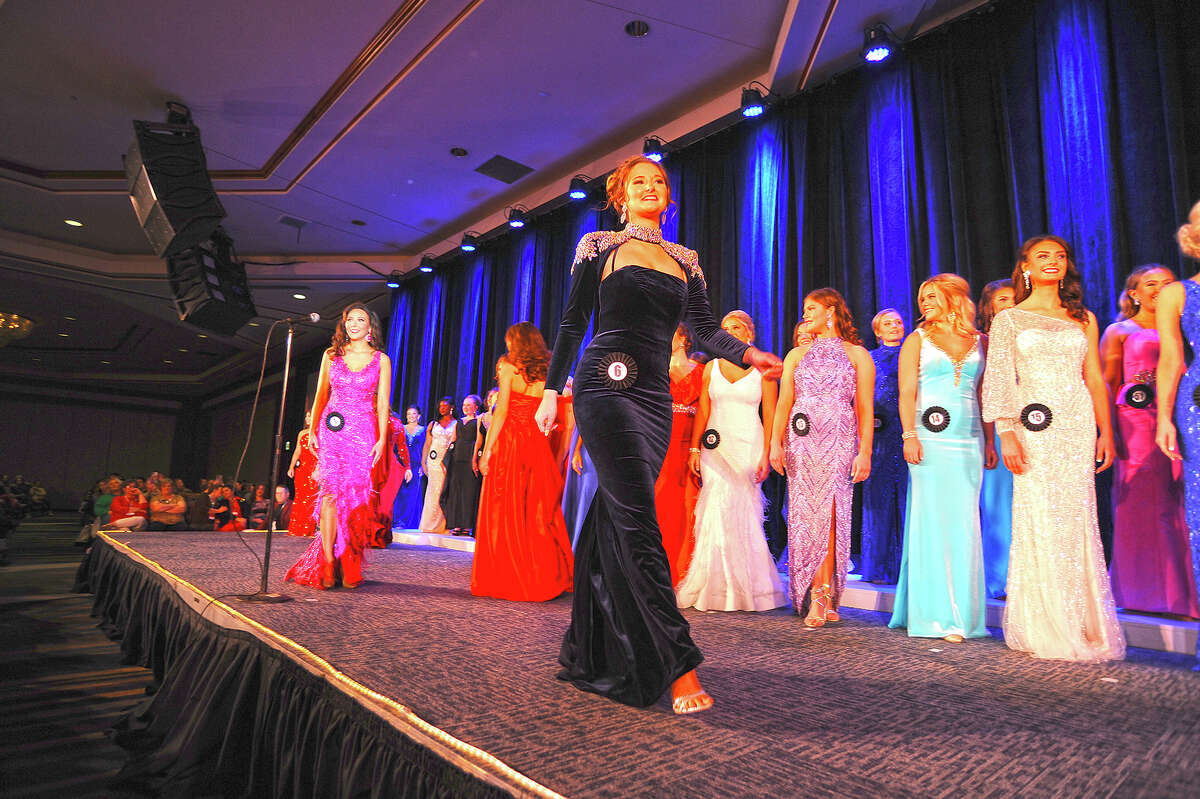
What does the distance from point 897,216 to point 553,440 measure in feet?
11.0

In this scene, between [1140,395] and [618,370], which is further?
[1140,395]

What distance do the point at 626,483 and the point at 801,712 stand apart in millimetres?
756

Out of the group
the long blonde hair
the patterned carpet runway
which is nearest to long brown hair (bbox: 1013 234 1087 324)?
the long blonde hair

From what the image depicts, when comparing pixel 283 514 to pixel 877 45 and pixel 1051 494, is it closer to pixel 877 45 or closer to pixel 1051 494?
pixel 877 45

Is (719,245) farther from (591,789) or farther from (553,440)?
(591,789)

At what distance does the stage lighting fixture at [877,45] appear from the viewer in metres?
5.26

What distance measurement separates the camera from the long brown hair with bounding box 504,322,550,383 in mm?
4176

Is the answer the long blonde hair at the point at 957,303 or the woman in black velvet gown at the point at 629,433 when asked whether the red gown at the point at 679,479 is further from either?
the woman in black velvet gown at the point at 629,433

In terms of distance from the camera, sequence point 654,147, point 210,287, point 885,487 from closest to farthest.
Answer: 1. point 885,487
2. point 654,147
3. point 210,287

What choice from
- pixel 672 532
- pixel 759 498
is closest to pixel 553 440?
pixel 672 532

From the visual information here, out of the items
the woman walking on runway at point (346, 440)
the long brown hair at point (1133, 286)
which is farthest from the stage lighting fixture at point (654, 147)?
the long brown hair at point (1133, 286)

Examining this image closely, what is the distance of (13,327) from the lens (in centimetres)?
1547

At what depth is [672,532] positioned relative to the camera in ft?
14.0

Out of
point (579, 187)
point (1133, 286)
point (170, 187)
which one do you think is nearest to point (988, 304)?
point (1133, 286)
